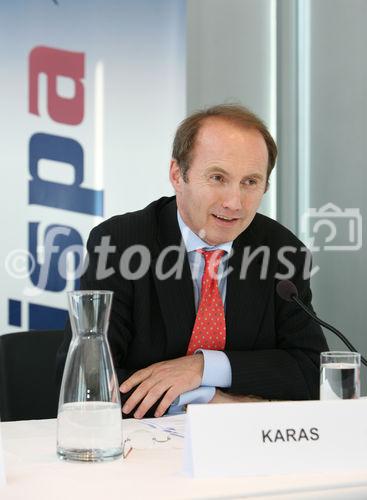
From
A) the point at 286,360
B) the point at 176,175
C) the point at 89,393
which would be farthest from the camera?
the point at 176,175

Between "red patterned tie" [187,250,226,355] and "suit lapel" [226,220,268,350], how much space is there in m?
0.02

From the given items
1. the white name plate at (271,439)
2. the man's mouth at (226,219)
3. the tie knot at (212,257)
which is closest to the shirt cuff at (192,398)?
the tie knot at (212,257)

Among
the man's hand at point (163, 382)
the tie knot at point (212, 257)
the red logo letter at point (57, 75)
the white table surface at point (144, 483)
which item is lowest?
the white table surface at point (144, 483)

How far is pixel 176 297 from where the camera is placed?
219 cm

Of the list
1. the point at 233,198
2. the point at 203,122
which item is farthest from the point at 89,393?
the point at 203,122

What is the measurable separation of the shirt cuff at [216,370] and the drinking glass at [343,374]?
1.68ft

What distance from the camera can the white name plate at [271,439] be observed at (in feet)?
3.92

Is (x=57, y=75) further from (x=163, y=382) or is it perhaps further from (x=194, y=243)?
Result: (x=163, y=382)

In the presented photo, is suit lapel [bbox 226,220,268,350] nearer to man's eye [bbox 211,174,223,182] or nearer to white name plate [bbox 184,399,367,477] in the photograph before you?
man's eye [bbox 211,174,223,182]

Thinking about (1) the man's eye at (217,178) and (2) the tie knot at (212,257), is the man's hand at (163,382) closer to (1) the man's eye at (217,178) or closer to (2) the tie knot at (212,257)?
(2) the tie knot at (212,257)

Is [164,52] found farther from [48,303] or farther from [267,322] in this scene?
[267,322]

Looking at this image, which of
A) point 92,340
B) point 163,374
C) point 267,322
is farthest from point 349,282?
point 92,340

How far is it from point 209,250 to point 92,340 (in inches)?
40.8

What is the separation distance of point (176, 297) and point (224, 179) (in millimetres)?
344
